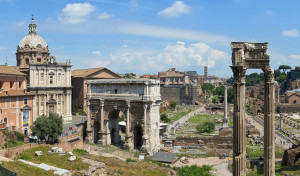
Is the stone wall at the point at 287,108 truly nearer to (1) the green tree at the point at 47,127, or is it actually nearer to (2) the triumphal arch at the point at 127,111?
(2) the triumphal arch at the point at 127,111

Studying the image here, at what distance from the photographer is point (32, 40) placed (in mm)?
47781

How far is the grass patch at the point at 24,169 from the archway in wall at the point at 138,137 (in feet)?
46.9

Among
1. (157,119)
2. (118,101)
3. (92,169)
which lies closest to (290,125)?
(157,119)

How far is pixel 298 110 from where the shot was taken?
6975cm

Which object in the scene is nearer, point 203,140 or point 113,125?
point 113,125

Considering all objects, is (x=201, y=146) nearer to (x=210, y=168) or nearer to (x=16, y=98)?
(x=210, y=168)

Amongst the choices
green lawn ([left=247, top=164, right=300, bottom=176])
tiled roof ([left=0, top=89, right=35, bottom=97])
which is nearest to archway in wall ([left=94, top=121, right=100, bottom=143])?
tiled roof ([left=0, top=89, right=35, bottom=97])

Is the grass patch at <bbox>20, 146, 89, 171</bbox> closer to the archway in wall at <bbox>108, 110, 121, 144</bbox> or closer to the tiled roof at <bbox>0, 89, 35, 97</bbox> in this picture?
the archway in wall at <bbox>108, 110, 121, 144</bbox>

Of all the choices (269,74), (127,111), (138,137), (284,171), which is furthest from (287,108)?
(269,74)

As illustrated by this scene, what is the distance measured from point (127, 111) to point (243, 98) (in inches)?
775

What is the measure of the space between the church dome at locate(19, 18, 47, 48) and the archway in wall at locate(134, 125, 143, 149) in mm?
27683

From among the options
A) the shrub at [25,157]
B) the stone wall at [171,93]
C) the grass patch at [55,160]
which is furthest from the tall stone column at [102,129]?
the stone wall at [171,93]

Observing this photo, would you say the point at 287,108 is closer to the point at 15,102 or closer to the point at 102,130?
the point at 102,130

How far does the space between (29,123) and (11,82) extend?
17.8 ft
